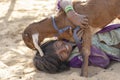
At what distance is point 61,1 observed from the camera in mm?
4477

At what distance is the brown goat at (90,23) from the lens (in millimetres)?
4379

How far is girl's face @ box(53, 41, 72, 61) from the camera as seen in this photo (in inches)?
176

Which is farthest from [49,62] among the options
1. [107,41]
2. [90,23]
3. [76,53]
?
[107,41]

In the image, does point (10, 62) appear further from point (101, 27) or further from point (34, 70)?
point (101, 27)

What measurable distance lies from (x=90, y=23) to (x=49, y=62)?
2.22 feet

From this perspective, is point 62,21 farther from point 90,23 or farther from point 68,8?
point 90,23

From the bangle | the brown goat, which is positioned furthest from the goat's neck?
the bangle

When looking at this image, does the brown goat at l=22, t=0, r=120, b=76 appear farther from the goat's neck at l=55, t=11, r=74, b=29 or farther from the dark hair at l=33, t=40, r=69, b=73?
the dark hair at l=33, t=40, r=69, b=73

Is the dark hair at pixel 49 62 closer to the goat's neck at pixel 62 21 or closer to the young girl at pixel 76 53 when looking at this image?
the young girl at pixel 76 53

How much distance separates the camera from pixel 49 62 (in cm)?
445

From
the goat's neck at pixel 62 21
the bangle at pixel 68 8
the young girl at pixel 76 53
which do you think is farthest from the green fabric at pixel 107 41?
the bangle at pixel 68 8

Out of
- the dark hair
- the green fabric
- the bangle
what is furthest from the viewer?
the green fabric

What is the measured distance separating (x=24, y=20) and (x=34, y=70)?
1.80 m

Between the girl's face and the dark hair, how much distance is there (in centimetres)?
4
